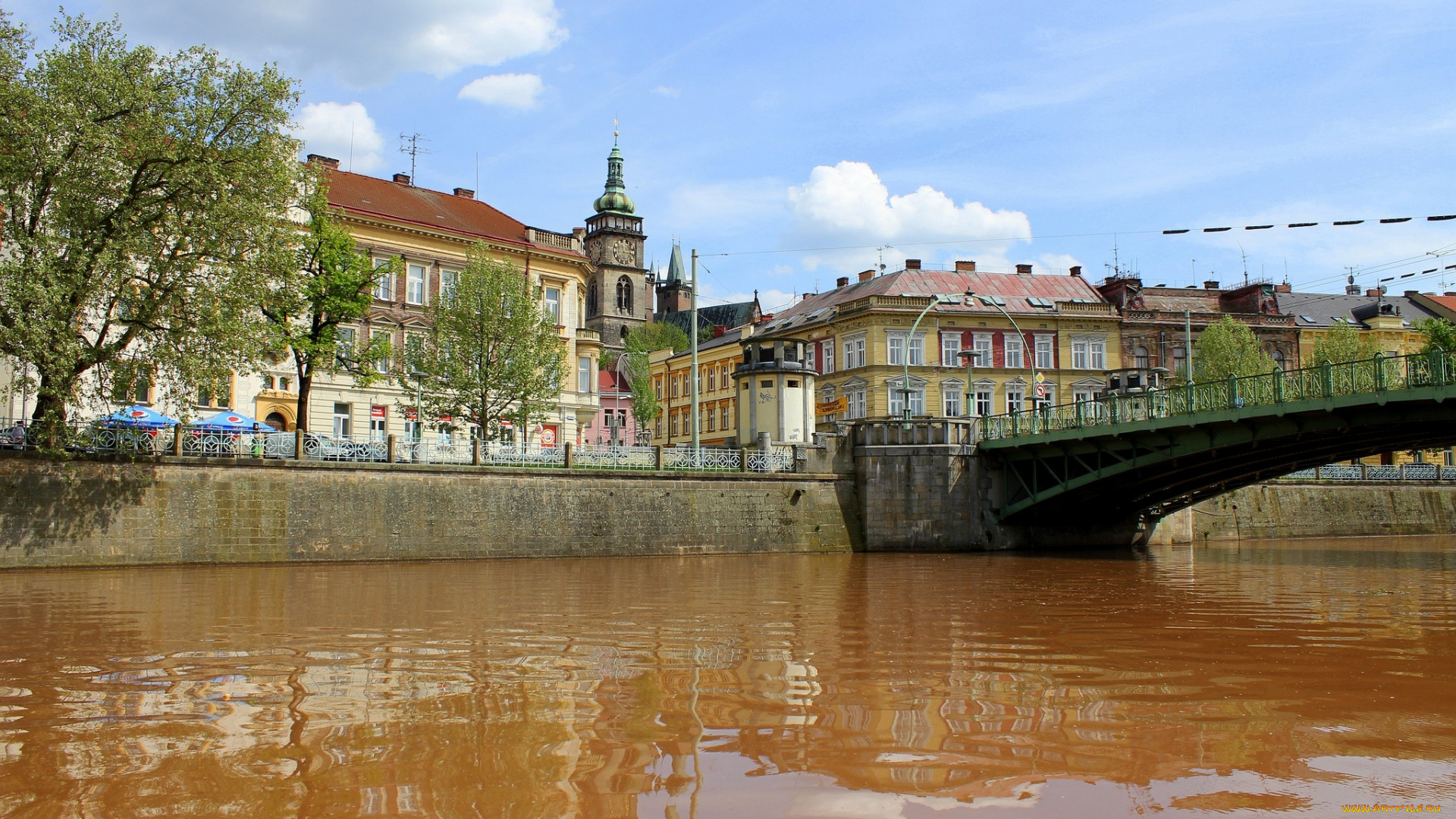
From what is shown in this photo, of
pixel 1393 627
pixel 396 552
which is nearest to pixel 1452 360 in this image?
pixel 1393 627

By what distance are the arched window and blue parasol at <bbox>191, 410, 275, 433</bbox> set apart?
314 ft

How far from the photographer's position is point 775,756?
24.1 ft

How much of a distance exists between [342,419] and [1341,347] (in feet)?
183

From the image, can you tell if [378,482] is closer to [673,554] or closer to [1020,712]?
[673,554]

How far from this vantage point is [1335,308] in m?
78.8

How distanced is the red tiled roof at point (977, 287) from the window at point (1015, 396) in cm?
448

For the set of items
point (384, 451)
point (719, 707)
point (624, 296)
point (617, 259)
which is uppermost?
point (617, 259)

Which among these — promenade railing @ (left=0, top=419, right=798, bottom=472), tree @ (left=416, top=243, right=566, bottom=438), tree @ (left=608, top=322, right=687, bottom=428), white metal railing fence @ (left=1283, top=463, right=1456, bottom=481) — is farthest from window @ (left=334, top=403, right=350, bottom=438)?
white metal railing fence @ (left=1283, top=463, right=1456, bottom=481)

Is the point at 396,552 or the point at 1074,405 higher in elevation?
the point at 1074,405

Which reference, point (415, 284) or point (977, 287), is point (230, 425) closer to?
point (415, 284)

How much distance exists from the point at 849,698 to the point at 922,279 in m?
60.4

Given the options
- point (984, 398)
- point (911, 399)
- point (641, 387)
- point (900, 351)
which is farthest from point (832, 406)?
point (641, 387)

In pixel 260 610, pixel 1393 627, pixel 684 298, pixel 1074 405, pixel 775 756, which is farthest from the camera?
pixel 684 298

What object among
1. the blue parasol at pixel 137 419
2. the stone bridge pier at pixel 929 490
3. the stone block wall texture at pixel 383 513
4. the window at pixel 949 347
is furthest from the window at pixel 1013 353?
the blue parasol at pixel 137 419
